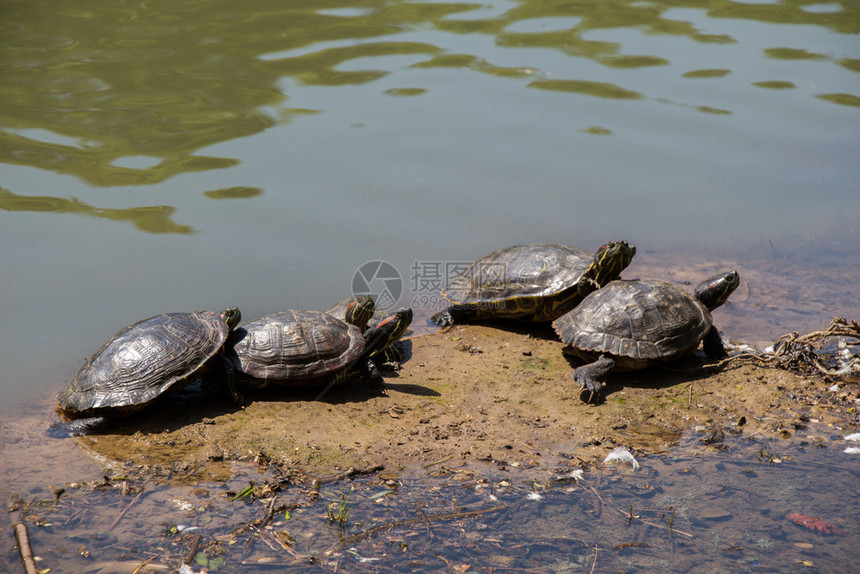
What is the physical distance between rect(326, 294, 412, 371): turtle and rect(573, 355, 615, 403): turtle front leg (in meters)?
1.68

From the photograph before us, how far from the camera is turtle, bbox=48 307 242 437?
5.41m

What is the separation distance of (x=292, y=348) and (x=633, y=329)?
10.0 ft

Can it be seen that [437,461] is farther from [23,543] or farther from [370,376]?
[23,543]

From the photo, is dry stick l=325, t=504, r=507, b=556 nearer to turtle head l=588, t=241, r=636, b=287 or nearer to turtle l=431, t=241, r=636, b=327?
turtle l=431, t=241, r=636, b=327

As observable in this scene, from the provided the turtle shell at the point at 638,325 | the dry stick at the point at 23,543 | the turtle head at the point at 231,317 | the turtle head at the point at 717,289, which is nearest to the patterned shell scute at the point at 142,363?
the turtle head at the point at 231,317

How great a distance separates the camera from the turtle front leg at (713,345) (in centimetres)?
655

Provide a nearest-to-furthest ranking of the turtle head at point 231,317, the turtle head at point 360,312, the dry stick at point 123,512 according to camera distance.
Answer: the dry stick at point 123,512 < the turtle head at point 231,317 < the turtle head at point 360,312

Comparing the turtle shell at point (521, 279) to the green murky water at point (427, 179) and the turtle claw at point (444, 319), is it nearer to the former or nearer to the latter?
the turtle claw at point (444, 319)

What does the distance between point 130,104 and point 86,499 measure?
8.46 metres

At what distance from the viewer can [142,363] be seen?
554 cm

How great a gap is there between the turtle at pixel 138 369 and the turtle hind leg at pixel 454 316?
2728mm

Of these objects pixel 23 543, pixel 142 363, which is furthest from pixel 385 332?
pixel 23 543

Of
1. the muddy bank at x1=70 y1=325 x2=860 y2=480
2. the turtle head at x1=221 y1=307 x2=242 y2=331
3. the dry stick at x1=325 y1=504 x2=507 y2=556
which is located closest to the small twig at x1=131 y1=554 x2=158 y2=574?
the muddy bank at x1=70 y1=325 x2=860 y2=480

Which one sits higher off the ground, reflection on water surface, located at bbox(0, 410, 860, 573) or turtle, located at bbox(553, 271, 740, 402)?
turtle, located at bbox(553, 271, 740, 402)
